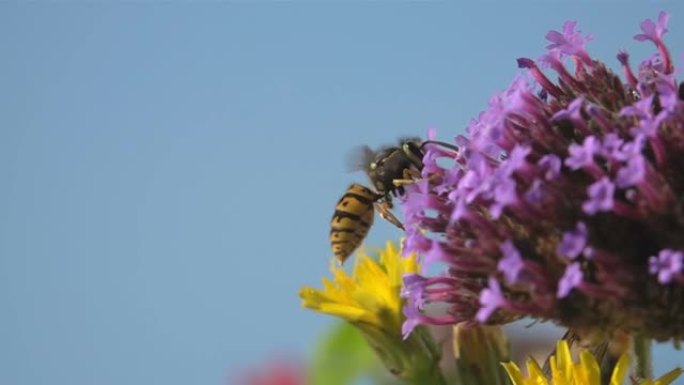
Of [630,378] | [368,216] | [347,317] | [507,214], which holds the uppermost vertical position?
[368,216]

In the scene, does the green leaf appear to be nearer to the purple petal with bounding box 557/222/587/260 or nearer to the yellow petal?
the yellow petal

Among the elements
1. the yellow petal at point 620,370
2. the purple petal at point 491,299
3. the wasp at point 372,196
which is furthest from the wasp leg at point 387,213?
the purple petal at point 491,299

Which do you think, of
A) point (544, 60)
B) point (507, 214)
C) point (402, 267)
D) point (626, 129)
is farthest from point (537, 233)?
point (402, 267)

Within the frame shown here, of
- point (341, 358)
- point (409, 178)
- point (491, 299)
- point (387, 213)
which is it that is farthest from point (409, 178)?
point (491, 299)

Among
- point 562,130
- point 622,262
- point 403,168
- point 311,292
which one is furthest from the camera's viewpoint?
point 403,168

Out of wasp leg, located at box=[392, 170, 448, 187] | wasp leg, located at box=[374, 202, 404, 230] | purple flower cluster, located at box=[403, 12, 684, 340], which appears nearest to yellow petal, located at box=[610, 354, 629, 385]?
purple flower cluster, located at box=[403, 12, 684, 340]

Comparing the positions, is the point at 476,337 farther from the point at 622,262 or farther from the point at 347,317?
the point at 622,262

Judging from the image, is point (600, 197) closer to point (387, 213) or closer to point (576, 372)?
point (576, 372)
